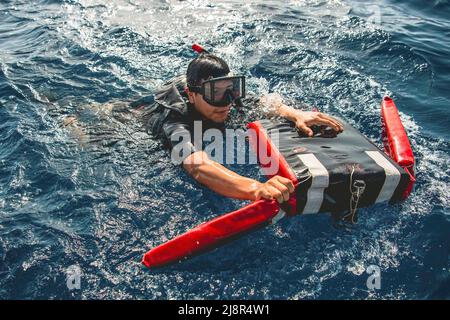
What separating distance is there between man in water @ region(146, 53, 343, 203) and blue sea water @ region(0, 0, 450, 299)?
1.70ft

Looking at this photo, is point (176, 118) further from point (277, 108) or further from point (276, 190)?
point (276, 190)

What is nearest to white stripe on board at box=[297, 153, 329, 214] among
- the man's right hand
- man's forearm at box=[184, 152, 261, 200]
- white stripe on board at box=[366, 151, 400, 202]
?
the man's right hand

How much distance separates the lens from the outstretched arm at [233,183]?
12.4ft

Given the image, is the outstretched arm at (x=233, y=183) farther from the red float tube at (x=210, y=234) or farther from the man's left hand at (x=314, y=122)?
the man's left hand at (x=314, y=122)

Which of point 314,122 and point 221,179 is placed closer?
point 221,179

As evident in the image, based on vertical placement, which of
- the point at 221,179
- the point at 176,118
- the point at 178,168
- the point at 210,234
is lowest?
the point at 178,168

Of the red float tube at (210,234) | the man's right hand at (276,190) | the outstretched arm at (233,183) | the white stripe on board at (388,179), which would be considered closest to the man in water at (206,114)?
the outstretched arm at (233,183)

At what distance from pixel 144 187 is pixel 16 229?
1.42 m

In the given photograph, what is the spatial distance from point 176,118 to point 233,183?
138 centimetres

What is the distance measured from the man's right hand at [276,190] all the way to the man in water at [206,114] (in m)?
0.17

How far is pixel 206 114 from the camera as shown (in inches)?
205

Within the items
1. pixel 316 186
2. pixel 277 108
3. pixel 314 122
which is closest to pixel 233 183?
pixel 316 186
